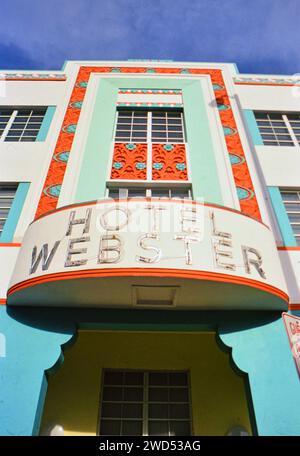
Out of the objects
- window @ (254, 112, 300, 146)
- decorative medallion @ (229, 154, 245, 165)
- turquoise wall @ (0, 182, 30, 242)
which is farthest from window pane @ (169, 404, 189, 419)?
window @ (254, 112, 300, 146)

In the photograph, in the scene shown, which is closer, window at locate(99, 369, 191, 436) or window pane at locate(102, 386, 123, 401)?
window at locate(99, 369, 191, 436)

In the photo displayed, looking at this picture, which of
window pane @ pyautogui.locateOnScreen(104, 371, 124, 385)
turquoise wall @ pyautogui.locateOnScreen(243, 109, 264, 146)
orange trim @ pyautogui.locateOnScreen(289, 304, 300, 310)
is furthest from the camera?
turquoise wall @ pyautogui.locateOnScreen(243, 109, 264, 146)

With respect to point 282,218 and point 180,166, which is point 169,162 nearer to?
point 180,166

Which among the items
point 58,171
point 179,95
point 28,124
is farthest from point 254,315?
point 28,124

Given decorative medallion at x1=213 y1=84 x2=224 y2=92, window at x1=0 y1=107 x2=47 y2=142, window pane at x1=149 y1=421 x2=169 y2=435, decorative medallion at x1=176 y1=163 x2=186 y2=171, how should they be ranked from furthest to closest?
decorative medallion at x1=213 y1=84 x2=224 y2=92, window at x1=0 y1=107 x2=47 y2=142, decorative medallion at x1=176 y1=163 x2=186 y2=171, window pane at x1=149 y1=421 x2=169 y2=435

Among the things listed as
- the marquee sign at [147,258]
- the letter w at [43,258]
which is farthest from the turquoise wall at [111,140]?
the letter w at [43,258]

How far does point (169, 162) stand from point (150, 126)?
195 centimetres

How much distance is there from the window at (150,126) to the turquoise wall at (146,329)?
5.53m

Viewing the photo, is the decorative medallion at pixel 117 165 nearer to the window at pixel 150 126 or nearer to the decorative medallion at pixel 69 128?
the window at pixel 150 126

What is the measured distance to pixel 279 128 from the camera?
9.91m

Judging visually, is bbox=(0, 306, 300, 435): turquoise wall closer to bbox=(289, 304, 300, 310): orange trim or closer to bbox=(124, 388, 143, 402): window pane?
bbox=(289, 304, 300, 310): orange trim

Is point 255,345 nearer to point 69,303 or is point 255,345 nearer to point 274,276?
point 274,276

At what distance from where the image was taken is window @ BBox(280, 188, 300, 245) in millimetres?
7381

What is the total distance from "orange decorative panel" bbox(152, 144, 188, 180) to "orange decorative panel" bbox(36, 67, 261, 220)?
15cm
